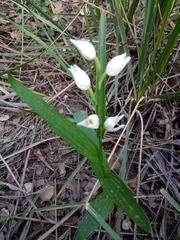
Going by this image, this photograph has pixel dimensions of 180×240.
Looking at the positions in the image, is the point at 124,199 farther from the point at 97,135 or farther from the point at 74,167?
the point at 74,167

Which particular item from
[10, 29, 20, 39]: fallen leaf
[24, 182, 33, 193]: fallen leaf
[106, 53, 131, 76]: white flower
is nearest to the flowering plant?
[106, 53, 131, 76]: white flower

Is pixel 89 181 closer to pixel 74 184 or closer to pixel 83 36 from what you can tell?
pixel 74 184

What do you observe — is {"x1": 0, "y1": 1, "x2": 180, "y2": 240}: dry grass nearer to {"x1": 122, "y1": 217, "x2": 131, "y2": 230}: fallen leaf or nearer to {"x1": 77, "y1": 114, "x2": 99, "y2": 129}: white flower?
{"x1": 122, "y1": 217, "x2": 131, "y2": 230}: fallen leaf

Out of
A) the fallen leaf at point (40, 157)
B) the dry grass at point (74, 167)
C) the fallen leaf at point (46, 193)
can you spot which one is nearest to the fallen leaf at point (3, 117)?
the dry grass at point (74, 167)

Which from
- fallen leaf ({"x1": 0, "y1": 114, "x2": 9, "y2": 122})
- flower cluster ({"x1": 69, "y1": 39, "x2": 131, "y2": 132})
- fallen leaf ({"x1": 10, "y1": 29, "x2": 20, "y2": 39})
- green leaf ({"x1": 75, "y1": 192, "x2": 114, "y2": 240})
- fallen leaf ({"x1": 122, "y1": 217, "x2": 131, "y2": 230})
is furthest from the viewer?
fallen leaf ({"x1": 10, "y1": 29, "x2": 20, "y2": 39})

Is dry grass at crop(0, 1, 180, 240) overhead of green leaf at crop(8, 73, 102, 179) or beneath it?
beneath

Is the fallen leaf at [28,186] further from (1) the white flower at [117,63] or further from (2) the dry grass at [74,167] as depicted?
(1) the white flower at [117,63]
